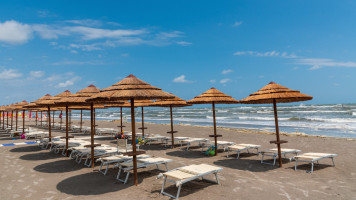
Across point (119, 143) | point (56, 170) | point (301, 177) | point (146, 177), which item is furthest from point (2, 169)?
point (301, 177)

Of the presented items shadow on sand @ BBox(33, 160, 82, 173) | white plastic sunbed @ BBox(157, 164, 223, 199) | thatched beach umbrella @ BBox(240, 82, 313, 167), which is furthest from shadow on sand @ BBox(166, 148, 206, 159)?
shadow on sand @ BBox(33, 160, 82, 173)

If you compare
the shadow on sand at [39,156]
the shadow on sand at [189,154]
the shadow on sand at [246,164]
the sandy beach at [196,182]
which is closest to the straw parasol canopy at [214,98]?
the shadow on sand at [189,154]

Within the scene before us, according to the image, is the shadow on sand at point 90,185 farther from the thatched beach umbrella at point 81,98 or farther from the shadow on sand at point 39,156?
the shadow on sand at point 39,156

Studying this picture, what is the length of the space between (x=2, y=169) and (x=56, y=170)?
1.94 meters

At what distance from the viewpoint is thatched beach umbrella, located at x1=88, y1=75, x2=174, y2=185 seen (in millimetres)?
5389

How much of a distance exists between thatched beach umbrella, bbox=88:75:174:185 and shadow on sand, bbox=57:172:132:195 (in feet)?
1.99

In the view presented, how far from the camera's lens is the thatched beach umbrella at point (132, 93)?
5389 millimetres

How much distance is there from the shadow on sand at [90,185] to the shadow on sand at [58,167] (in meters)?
1.10

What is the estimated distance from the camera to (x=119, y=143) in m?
7.16

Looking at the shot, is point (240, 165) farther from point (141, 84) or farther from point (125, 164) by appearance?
point (141, 84)

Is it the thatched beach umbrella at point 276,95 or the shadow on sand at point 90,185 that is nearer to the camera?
the shadow on sand at point 90,185

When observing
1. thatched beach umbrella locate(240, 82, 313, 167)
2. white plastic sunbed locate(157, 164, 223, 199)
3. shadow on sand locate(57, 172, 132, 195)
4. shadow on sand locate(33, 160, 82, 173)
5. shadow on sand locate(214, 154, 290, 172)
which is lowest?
shadow on sand locate(214, 154, 290, 172)

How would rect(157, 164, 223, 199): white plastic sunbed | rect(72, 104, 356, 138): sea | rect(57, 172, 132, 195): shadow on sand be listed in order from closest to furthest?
rect(157, 164, 223, 199): white plastic sunbed < rect(57, 172, 132, 195): shadow on sand < rect(72, 104, 356, 138): sea

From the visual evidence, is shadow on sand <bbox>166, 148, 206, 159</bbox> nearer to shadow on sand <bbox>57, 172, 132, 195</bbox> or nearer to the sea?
shadow on sand <bbox>57, 172, 132, 195</bbox>
